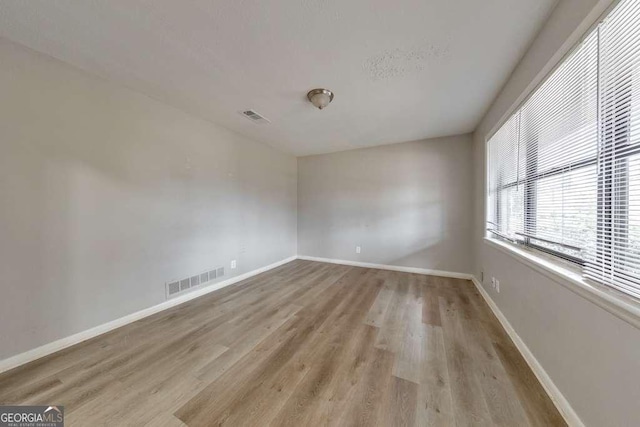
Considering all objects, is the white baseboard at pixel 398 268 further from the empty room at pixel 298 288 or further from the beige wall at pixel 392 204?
the empty room at pixel 298 288

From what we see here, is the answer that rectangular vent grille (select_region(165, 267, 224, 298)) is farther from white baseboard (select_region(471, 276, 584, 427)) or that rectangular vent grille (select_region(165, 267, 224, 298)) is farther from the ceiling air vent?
white baseboard (select_region(471, 276, 584, 427))

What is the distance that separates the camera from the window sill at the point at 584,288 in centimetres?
83

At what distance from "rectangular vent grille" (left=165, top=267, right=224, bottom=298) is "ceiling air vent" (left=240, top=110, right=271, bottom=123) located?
7.13 ft

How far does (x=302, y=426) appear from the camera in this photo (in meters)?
1.13

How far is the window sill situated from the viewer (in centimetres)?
83

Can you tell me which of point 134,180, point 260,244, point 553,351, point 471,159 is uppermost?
point 471,159

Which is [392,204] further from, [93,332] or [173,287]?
[93,332]

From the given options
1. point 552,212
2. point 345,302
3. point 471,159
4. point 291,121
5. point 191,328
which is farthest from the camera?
point 471,159

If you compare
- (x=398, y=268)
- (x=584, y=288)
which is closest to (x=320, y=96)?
(x=584, y=288)

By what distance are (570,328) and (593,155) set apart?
36.8 inches

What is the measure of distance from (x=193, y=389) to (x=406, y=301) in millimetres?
2318

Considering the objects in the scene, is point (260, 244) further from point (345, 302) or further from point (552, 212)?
point (552, 212)

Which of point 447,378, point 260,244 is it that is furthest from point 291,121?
point 447,378

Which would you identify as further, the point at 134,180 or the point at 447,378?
the point at 134,180
